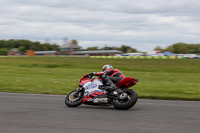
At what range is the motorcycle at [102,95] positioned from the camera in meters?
8.59

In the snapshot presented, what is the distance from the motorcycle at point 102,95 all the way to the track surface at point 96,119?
0.73 ft

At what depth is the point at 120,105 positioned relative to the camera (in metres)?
8.62

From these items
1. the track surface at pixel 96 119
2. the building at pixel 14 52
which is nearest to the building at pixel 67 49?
the building at pixel 14 52

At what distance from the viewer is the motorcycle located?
28.2ft

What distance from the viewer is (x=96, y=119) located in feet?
24.0

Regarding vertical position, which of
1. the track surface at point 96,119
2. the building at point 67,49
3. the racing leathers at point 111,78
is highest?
the building at point 67,49

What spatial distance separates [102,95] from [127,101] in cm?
92

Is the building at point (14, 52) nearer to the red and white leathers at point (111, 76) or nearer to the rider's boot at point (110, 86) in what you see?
the red and white leathers at point (111, 76)

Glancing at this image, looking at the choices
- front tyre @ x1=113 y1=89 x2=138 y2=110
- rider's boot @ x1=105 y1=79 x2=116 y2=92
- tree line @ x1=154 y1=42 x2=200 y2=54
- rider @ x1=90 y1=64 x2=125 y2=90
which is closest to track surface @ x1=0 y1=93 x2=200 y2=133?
front tyre @ x1=113 y1=89 x2=138 y2=110

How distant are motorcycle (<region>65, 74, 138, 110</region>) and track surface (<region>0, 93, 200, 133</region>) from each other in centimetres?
22

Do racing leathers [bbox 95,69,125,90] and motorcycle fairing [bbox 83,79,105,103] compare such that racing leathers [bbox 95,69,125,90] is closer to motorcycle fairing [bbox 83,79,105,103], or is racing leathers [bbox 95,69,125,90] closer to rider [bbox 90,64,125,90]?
rider [bbox 90,64,125,90]

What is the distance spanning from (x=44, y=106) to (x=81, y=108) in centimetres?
122

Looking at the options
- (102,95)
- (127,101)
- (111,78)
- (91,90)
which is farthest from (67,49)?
(127,101)

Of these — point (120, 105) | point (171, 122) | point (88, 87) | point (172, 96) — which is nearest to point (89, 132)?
point (171, 122)
